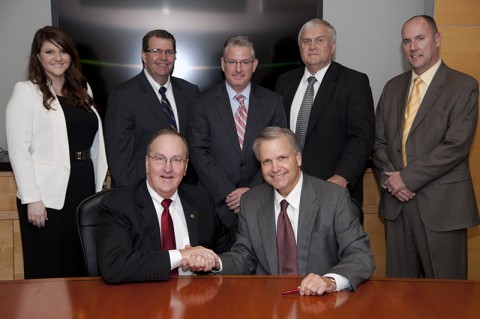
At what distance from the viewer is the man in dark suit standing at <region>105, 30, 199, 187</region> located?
11.8 feet

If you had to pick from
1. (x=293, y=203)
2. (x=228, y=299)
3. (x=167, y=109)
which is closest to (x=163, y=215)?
(x=293, y=203)

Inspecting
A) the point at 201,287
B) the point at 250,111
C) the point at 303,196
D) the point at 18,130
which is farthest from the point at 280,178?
the point at 18,130

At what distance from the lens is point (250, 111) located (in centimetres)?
361

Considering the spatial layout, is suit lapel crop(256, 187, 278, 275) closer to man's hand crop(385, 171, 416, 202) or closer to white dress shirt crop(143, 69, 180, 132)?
man's hand crop(385, 171, 416, 202)

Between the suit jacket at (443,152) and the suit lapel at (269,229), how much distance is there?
1162mm

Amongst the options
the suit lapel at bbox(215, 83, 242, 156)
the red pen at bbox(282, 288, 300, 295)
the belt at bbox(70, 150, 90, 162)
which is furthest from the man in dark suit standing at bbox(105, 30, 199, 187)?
the red pen at bbox(282, 288, 300, 295)

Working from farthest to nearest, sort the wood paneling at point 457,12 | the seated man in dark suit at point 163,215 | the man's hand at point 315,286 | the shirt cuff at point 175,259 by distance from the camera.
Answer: the wood paneling at point 457,12, the seated man in dark suit at point 163,215, the shirt cuff at point 175,259, the man's hand at point 315,286

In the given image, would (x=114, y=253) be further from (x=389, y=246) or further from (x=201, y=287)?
(x=389, y=246)

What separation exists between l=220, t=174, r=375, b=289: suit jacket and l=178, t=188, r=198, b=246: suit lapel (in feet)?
0.66

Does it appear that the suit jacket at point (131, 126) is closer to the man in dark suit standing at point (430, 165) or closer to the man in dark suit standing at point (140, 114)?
the man in dark suit standing at point (140, 114)

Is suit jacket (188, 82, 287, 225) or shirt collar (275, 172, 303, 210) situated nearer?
shirt collar (275, 172, 303, 210)

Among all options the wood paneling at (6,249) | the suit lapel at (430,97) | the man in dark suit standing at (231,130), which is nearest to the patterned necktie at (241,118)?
the man in dark suit standing at (231,130)

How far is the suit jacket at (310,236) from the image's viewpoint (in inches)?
99.7

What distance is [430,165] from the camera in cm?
345
